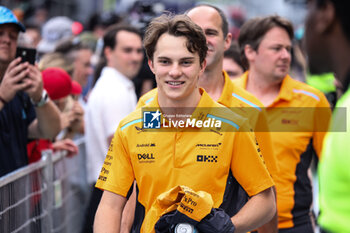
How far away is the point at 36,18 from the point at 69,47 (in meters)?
9.14

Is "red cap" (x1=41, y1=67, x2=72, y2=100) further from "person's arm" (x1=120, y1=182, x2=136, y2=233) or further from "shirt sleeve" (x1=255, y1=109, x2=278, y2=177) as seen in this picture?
"person's arm" (x1=120, y1=182, x2=136, y2=233)

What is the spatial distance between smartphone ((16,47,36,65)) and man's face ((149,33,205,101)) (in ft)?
5.77

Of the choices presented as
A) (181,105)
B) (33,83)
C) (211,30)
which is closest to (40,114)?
(33,83)

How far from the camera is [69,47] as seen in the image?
783 centimetres

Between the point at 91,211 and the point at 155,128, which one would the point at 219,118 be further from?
the point at 91,211

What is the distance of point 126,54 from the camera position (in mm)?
7273

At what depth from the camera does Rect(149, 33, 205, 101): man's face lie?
145 inches

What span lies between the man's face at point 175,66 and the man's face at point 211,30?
107 cm

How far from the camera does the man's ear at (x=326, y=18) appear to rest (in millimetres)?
2211

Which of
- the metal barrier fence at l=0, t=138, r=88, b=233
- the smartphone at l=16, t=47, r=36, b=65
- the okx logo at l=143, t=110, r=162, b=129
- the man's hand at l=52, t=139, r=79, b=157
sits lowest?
the metal barrier fence at l=0, t=138, r=88, b=233

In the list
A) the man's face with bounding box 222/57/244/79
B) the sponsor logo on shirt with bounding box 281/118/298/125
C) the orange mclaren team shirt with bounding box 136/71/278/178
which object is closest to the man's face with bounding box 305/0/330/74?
the orange mclaren team shirt with bounding box 136/71/278/178

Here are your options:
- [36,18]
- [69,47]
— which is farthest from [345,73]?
[36,18]

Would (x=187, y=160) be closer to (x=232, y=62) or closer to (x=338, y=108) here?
(x=338, y=108)

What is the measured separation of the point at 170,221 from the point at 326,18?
63.1 inches
